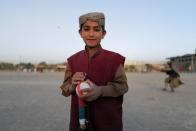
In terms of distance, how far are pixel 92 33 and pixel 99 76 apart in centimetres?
33

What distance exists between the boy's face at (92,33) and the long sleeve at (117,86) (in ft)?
0.91

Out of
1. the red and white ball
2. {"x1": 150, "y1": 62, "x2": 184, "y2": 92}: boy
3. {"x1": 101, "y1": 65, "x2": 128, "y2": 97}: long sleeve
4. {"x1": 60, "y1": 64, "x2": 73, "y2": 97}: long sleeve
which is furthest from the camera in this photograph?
{"x1": 150, "y1": 62, "x2": 184, "y2": 92}: boy

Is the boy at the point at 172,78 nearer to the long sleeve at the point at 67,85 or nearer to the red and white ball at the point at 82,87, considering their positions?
the long sleeve at the point at 67,85

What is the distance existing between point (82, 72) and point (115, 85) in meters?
0.27

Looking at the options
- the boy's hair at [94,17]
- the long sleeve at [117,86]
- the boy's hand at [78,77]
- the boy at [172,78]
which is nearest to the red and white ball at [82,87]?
the boy's hand at [78,77]

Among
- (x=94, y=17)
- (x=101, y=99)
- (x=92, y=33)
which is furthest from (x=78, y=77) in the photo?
(x=94, y=17)

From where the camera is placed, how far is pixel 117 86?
10.1 feet

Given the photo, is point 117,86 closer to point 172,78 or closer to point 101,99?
point 101,99

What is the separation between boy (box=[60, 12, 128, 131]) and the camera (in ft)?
10.1

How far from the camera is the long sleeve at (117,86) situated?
301cm

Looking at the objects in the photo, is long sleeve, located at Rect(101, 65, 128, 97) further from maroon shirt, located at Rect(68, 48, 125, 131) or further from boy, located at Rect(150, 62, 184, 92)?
boy, located at Rect(150, 62, 184, 92)

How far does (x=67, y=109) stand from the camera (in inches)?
439

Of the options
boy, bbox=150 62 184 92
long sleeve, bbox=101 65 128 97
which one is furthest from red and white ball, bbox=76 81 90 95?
boy, bbox=150 62 184 92

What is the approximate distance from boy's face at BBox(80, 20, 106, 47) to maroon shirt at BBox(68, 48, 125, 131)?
0.09 meters
